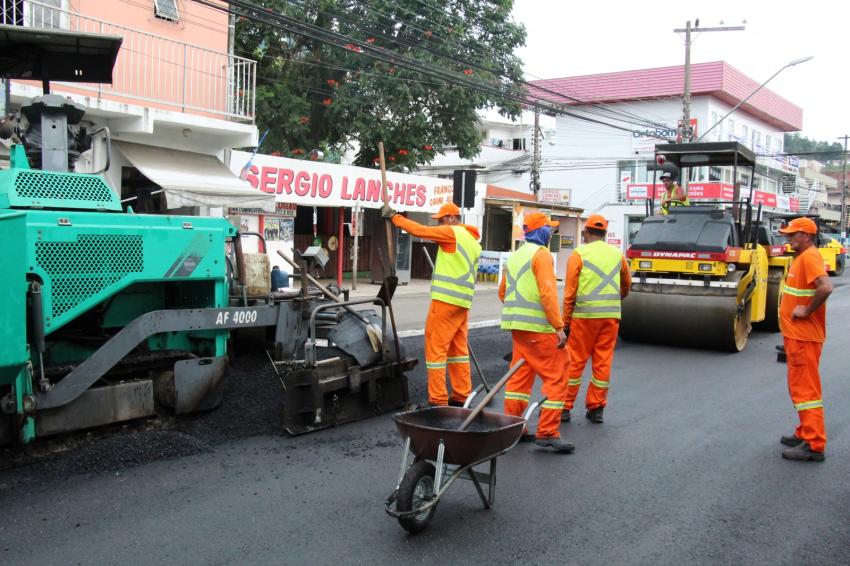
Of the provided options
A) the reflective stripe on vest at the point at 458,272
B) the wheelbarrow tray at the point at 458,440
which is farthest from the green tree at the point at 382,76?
the wheelbarrow tray at the point at 458,440

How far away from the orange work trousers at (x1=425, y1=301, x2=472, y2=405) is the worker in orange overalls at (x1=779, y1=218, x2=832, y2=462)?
7.86ft

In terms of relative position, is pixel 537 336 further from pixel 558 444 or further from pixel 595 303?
pixel 595 303

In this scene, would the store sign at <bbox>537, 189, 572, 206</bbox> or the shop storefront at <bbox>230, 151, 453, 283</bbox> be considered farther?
the store sign at <bbox>537, 189, 572, 206</bbox>

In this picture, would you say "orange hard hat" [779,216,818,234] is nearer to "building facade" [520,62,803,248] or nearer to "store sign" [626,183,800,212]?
"store sign" [626,183,800,212]

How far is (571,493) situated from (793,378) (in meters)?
2.01

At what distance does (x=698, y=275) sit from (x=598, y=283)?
4.53 meters

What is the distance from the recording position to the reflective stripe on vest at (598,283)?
19.5 ft

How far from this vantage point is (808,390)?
5.30m

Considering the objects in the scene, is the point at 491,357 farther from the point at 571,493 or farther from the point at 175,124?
the point at 175,124

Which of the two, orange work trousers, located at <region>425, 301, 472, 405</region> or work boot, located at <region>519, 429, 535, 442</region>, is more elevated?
orange work trousers, located at <region>425, 301, 472, 405</region>

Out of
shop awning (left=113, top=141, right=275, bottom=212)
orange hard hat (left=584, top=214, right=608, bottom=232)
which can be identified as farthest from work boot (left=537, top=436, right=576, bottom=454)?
shop awning (left=113, top=141, right=275, bottom=212)

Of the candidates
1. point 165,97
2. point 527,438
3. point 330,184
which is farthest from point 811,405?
point 330,184

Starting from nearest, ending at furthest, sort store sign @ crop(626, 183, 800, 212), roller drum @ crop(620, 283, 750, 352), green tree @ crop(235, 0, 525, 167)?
roller drum @ crop(620, 283, 750, 352) → green tree @ crop(235, 0, 525, 167) → store sign @ crop(626, 183, 800, 212)

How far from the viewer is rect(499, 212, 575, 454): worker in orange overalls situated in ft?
17.0
